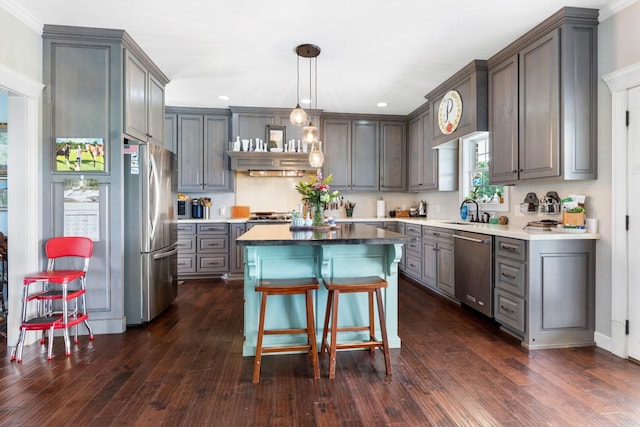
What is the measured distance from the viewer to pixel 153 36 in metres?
3.08

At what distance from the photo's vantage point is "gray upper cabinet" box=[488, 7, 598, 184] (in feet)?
8.89

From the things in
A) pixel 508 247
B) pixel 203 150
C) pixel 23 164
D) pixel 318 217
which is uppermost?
pixel 203 150

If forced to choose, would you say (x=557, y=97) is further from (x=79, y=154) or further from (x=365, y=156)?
(x=79, y=154)

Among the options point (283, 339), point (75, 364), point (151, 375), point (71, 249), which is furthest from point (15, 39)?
point (283, 339)

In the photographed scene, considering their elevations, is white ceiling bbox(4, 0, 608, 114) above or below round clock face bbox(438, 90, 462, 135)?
above

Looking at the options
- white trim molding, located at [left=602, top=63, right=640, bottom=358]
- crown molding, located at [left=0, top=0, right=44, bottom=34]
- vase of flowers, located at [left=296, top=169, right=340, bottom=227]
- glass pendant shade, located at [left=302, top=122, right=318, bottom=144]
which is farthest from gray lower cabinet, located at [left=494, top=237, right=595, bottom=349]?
crown molding, located at [left=0, top=0, right=44, bottom=34]

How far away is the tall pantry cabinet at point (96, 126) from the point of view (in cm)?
293

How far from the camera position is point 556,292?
2709mm

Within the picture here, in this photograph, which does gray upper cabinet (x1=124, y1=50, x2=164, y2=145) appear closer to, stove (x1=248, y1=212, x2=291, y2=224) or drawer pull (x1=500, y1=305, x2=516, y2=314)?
stove (x1=248, y1=212, x2=291, y2=224)

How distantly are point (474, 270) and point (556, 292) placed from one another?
30.9 inches

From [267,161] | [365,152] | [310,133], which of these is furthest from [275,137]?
[310,133]

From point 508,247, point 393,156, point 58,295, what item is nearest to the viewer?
point 58,295

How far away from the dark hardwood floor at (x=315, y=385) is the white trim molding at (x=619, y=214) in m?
0.22

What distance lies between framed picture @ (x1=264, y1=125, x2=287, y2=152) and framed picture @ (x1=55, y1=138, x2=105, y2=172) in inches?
105
